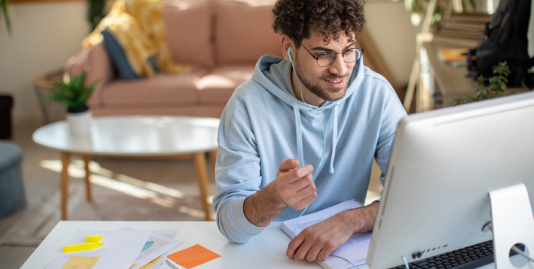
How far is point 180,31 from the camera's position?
354cm

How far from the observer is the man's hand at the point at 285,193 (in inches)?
32.2

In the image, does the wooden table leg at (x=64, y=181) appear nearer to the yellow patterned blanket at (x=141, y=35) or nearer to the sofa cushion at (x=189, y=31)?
the yellow patterned blanket at (x=141, y=35)

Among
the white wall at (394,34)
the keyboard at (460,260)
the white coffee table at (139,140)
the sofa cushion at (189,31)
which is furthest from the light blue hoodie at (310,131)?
the white wall at (394,34)

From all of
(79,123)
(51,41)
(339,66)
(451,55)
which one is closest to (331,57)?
(339,66)

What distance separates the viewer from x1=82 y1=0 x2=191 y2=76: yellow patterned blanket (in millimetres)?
3252

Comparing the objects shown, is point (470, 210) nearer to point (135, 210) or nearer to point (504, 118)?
point (504, 118)

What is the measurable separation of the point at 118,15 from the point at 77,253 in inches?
110

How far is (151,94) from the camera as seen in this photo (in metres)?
3.10

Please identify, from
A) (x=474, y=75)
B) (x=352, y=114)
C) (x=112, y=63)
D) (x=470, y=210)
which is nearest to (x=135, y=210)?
(x=112, y=63)

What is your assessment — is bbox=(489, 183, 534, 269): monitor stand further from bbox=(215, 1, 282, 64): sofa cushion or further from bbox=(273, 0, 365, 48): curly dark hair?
bbox=(215, 1, 282, 64): sofa cushion

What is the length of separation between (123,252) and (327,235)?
43 cm

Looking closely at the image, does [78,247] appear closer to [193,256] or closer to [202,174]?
[193,256]

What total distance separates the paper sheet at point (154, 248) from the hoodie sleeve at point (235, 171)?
0.38ft

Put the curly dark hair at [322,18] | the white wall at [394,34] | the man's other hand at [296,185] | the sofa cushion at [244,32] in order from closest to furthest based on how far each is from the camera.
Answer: the man's other hand at [296,185]
the curly dark hair at [322,18]
the sofa cushion at [244,32]
the white wall at [394,34]
